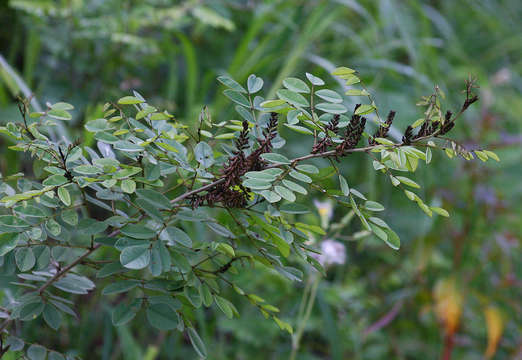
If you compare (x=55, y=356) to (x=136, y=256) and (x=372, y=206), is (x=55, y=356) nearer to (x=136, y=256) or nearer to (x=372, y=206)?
(x=136, y=256)

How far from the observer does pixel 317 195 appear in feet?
5.18

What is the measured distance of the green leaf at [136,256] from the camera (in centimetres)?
45

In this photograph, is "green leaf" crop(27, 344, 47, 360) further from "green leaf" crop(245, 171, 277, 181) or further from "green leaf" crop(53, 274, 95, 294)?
"green leaf" crop(245, 171, 277, 181)

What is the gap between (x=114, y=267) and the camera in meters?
0.52

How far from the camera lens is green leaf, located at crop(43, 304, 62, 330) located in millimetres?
528

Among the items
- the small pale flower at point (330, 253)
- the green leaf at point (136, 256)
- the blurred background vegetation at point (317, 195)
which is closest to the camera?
the green leaf at point (136, 256)

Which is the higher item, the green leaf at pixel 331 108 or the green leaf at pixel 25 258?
the green leaf at pixel 331 108

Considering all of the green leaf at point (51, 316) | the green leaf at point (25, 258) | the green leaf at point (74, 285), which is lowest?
the green leaf at point (51, 316)

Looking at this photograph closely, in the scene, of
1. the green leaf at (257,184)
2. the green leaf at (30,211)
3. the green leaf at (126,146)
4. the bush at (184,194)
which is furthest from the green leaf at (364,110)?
the green leaf at (30,211)

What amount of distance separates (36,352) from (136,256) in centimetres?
17

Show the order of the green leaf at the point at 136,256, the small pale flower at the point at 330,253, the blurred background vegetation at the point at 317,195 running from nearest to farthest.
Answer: the green leaf at the point at 136,256 → the small pale flower at the point at 330,253 → the blurred background vegetation at the point at 317,195

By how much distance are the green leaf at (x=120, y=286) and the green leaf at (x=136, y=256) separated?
0.06 meters

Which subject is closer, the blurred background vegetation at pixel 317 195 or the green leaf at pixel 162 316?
the green leaf at pixel 162 316

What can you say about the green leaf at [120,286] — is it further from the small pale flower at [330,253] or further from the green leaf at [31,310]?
the small pale flower at [330,253]
